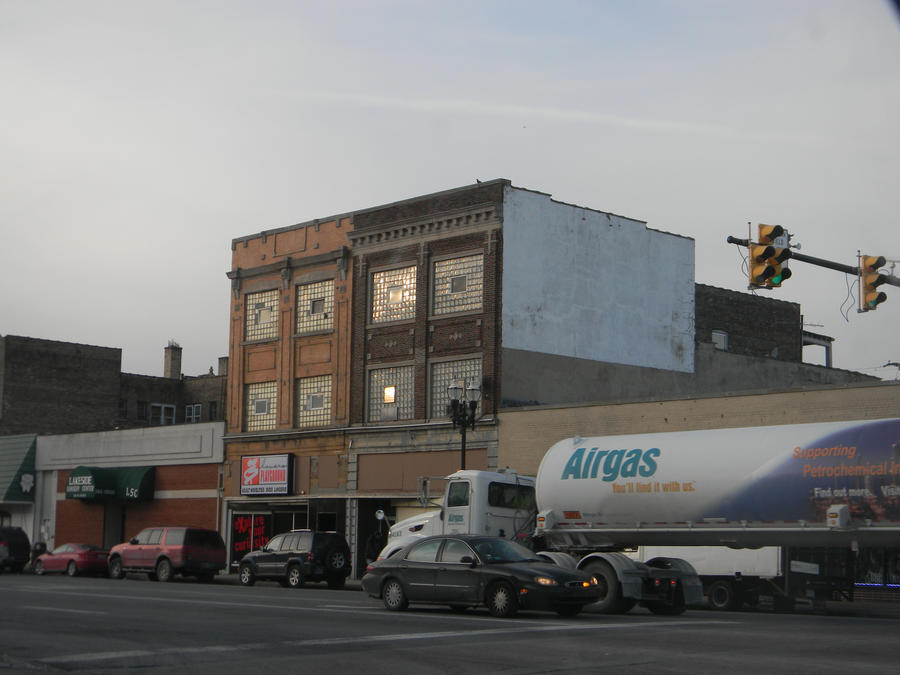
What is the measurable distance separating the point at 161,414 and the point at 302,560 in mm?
42648

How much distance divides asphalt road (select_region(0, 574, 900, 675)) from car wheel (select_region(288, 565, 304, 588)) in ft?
40.7

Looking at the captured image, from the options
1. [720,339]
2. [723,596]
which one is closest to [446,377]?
[720,339]

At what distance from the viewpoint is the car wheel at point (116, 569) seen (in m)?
40.3

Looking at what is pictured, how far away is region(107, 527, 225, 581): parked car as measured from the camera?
3812 cm

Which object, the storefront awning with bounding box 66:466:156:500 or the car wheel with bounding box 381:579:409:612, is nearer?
the car wheel with bounding box 381:579:409:612

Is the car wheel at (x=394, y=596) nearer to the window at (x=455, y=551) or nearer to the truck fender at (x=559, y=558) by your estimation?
the window at (x=455, y=551)

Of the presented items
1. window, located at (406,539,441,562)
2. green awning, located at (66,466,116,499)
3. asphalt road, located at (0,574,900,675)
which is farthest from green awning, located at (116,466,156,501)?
window, located at (406,539,441,562)

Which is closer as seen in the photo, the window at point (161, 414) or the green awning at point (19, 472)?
the green awning at point (19, 472)

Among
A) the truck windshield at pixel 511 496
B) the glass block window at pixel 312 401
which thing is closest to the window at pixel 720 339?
the glass block window at pixel 312 401

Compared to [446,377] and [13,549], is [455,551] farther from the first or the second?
[13,549]

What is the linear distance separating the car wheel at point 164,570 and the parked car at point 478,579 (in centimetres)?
1875

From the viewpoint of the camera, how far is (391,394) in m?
42.1

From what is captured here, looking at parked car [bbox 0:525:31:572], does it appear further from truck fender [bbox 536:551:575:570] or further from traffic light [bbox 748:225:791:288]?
traffic light [bbox 748:225:791:288]

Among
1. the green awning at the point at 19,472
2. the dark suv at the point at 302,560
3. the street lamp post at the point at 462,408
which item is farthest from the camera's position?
the green awning at the point at 19,472
